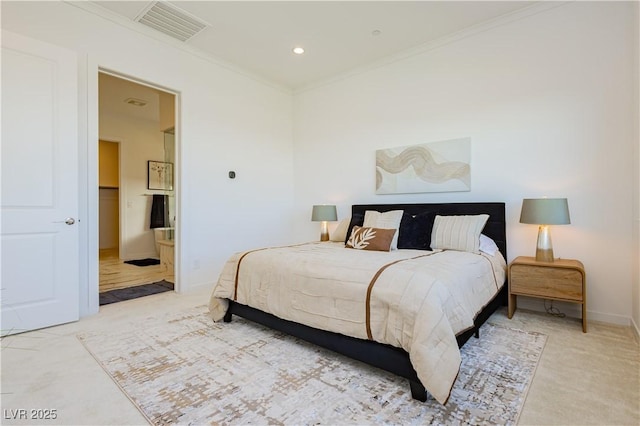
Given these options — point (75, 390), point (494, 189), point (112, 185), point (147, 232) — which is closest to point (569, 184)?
point (494, 189)

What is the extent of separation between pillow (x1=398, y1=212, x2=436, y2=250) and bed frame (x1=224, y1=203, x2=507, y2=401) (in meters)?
0.22

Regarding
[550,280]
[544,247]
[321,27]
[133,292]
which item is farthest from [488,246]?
[133,292]

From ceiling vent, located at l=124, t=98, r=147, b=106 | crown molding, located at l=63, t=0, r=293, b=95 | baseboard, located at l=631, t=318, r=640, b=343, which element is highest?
crown molding, located at l=63, t=0, r=293, b=95

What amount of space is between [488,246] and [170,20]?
12.8 feet

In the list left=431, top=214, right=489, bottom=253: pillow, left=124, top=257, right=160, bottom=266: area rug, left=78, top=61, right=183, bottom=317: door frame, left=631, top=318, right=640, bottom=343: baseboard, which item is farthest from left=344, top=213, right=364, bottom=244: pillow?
left=124, top=257, right=160, bottom=266: area rug

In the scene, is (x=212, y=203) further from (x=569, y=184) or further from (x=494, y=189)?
(x=569, y=184)

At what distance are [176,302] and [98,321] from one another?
0.72 m

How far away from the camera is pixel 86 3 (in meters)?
2.95

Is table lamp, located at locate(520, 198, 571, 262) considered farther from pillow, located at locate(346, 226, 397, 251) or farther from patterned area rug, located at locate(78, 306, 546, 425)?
pillow, located at locate(346, 226, 397, 251)

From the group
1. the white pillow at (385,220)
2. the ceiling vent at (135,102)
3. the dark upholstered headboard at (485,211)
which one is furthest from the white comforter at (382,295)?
the ceiling vent at (135,102)

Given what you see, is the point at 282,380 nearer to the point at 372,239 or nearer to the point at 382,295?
the point at 382,295

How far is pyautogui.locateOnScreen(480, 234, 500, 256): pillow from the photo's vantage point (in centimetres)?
288

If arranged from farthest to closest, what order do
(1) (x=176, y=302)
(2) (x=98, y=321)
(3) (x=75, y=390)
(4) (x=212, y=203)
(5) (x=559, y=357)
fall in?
(4) (x=212, y=203) < (1) (x=176, y=302) < (2) (x=98, y=321) < (5) (x=559, y=357) < (3) (x=75, y=390)

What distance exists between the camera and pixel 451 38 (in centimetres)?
353
